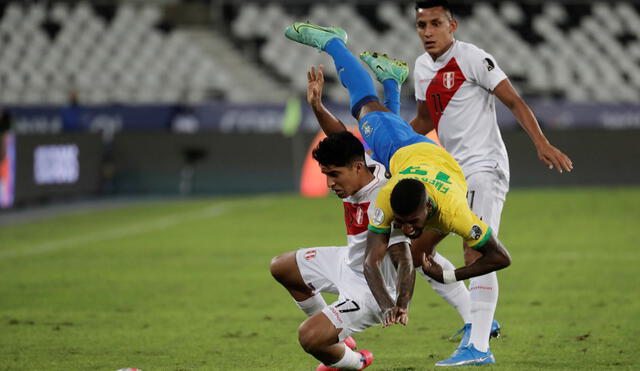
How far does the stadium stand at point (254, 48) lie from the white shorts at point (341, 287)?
21.7 meters

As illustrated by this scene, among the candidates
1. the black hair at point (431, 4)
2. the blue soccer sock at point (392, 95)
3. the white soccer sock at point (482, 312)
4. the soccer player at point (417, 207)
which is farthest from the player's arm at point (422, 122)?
the white soccer sock at point (482, 312)

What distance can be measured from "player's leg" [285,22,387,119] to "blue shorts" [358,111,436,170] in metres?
0.23

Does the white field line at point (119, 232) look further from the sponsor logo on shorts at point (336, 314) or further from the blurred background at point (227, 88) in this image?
the sponsor logo on shorts at point (336, 314)

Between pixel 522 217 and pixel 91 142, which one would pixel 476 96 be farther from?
pixel 91 142

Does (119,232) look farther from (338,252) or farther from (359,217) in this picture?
(359,217)

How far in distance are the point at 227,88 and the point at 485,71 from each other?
22869 millimetres

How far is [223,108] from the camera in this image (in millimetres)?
25828

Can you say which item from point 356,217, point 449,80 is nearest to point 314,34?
point 449,80

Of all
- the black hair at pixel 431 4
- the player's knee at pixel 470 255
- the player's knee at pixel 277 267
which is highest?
the black hair at pixel 431 4

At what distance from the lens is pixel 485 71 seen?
671 cm

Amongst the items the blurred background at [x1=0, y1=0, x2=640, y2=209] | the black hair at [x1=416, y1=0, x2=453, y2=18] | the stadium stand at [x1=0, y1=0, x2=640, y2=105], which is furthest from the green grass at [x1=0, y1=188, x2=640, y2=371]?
the stadium stand at [x1=0, y1=0, x2=640, y2=105]

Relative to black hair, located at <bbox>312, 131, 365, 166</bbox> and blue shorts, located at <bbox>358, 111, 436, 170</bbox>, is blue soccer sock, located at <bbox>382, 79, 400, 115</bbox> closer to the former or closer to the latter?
blue shorts, located at <bbox>358, 111, 436, 170</bbox>

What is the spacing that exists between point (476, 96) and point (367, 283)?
5.85ft

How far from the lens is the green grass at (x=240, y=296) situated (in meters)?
7.05
